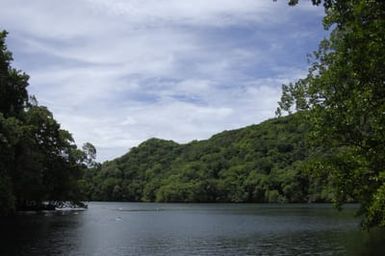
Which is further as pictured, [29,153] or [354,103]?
[29,153]

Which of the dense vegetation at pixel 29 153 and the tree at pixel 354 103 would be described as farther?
the dense vegetation at pixel 29 153

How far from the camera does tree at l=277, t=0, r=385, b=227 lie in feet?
55.1

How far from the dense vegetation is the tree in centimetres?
3824

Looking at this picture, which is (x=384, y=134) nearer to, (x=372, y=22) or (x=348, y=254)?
(x=372, y=22)

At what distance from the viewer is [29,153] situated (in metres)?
79.6

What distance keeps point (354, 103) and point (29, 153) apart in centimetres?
→ 6732

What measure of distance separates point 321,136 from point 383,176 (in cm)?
784

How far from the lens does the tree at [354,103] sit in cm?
1678

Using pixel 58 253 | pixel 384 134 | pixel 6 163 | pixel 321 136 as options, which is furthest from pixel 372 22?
pixel 6 163

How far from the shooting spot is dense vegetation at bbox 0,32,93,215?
58.7 m

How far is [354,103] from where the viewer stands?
20.4 m

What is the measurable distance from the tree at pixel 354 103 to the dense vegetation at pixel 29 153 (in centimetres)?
3824

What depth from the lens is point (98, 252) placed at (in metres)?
45.0

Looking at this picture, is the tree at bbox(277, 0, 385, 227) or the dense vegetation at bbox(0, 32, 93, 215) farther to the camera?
the dense vegetation at bbox(0, 32, 93, 215)
